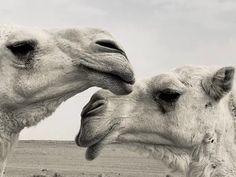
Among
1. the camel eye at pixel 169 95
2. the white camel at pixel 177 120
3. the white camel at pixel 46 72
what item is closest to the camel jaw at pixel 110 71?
the white camel at pixel 46 72

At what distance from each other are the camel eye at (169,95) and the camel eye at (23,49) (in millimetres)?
2112

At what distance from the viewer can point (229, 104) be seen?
7.17 meters

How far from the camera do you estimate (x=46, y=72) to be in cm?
540

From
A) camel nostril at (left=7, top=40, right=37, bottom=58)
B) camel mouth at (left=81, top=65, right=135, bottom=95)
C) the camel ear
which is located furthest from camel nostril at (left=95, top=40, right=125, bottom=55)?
the camel ear

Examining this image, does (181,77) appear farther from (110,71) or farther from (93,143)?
(110,71)

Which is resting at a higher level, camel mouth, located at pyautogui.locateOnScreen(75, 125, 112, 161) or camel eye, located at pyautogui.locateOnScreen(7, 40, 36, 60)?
camel eye, located at pyautogui.locateOnScreen(7, 40, 36, 60)

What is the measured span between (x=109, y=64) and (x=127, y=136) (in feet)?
6.47

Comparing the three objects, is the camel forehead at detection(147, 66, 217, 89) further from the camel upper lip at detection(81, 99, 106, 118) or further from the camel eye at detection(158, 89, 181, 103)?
the camel upper lip at detection(81, 99, 106, 118)

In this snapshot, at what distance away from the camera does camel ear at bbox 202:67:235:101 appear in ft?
22.7

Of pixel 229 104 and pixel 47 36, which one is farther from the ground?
pixel 47 36

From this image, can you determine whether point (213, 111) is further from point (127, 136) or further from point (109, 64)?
point (109, 64)

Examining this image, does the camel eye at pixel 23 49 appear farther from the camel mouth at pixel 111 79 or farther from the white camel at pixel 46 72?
the camel mouth at pixel 111 79

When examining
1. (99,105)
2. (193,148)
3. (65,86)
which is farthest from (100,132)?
(65,86)

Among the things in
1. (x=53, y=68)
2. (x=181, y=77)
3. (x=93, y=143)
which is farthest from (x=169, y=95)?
(x=53, y=68)
